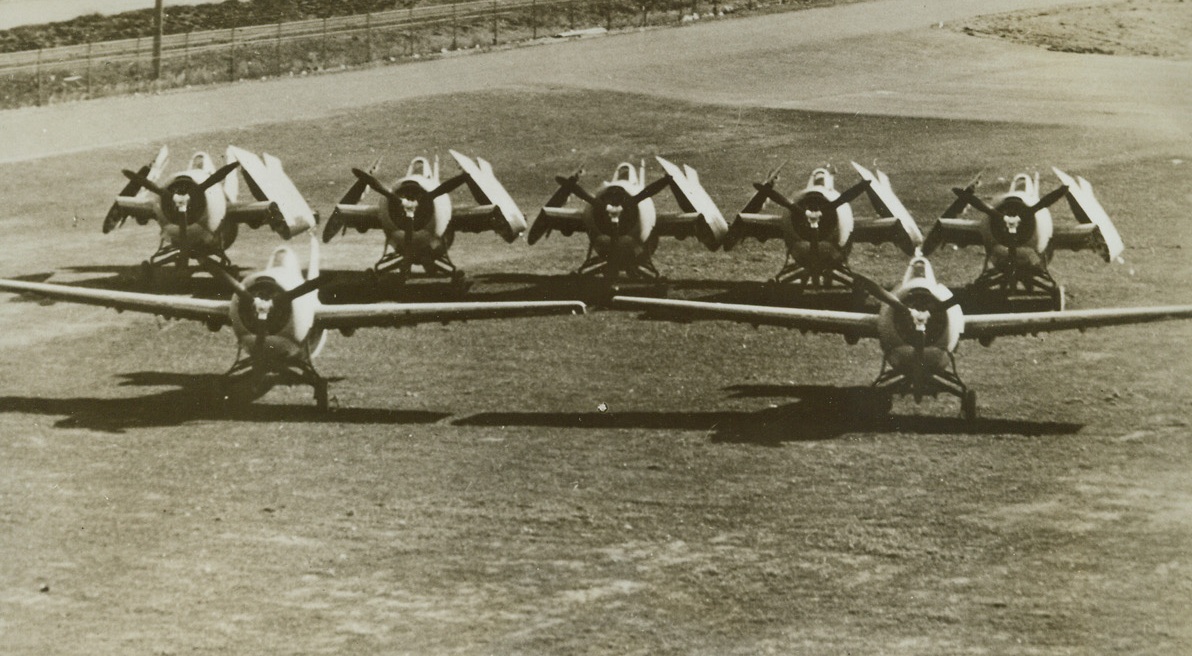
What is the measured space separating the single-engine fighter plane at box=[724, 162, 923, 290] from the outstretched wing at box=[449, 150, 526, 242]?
6.54m

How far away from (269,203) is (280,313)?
14.1m

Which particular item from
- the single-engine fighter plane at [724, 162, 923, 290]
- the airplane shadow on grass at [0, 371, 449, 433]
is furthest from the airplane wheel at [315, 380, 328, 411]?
the single-engine fighter plane at [724, 162, 923, 290]

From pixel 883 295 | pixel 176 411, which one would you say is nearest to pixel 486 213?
pixel 176 411

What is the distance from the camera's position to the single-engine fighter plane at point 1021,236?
39.9 metres

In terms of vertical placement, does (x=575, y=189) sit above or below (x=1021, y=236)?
above

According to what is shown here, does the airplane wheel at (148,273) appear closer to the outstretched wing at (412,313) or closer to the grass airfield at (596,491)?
the grass airfield at (596,491)

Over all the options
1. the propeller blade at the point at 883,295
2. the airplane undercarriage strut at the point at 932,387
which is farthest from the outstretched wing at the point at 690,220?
the propeller blade at the point at 883,295

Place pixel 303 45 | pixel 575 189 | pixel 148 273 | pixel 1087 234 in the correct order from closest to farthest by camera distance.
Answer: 1. pixel 1087 234
2. pixel 575 189
3. pixel 148 273
4. pixel 303 45

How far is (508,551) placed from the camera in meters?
24.3

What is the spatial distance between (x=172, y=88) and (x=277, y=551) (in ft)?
180

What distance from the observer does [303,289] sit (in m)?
31.0

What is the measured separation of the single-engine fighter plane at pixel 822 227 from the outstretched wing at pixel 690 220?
518 mm

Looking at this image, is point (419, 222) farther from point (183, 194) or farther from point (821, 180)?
point (821, 180)

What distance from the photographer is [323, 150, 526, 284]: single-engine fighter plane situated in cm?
4225
